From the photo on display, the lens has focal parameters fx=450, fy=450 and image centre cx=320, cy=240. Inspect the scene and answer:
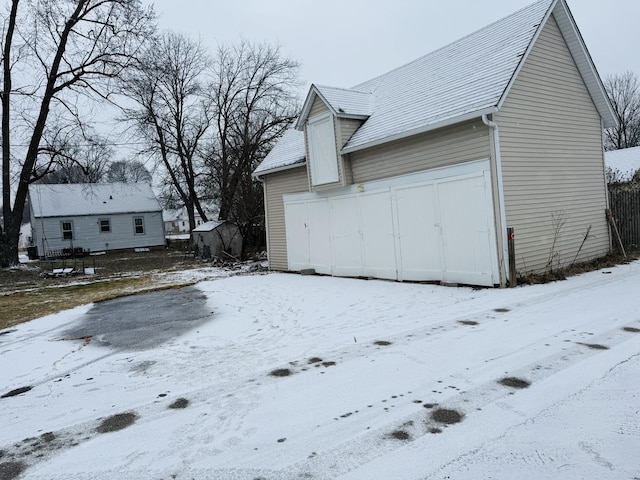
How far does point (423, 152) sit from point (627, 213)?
284 inches

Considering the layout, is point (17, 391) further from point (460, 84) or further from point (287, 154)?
point (287, 154)

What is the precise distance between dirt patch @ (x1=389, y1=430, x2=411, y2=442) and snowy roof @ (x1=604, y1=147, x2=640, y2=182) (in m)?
21.5

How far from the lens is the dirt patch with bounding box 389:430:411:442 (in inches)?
123

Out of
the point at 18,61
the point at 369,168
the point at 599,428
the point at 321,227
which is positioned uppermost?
the point at 18,61

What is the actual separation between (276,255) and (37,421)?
11666 millimetres

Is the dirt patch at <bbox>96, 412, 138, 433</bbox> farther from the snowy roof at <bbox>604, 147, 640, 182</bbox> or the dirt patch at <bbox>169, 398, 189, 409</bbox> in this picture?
the snowy roof at <bbox>604, 147, 640, 182</bbox>

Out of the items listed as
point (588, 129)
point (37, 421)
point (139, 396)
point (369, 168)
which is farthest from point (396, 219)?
point (37, 421)

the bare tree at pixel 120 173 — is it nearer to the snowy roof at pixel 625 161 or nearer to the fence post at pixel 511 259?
the snowy roof at pixel 625 161

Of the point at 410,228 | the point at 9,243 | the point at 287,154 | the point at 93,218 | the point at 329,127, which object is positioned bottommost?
the point at 410,228

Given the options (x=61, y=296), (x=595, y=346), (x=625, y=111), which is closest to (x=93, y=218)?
(x=61, y=296)

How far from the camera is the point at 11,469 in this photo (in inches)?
119

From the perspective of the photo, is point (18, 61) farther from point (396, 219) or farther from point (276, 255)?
point (396, 219)

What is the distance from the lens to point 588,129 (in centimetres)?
1133

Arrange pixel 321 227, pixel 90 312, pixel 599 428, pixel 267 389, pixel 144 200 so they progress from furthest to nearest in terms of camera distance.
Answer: pixel 144 200
pixel 321 227
pixel 90 312
pixel 267 389
pixel 599 428
